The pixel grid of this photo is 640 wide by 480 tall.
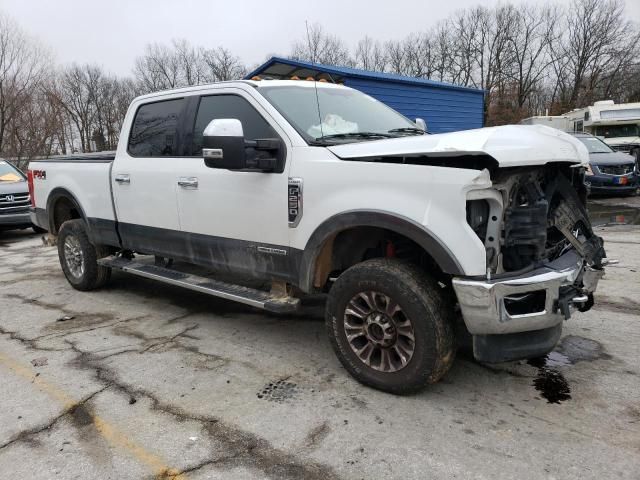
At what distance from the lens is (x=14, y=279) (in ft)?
22.3

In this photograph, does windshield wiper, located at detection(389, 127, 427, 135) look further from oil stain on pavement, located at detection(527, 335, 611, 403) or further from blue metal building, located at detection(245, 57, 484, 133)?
blue metal building, located at detection(245, 57, 484, 133)

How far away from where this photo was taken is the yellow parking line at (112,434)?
2.55 m

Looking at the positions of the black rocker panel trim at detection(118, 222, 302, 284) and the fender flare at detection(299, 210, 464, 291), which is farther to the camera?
the black rocker panel trim at detection(118, 222, 302, 284)

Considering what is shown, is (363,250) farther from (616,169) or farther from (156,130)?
(616,169)

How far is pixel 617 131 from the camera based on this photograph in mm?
20109

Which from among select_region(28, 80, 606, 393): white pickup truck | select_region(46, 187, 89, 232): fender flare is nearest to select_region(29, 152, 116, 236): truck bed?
select_region(46, 187, 89, 232): fender flare

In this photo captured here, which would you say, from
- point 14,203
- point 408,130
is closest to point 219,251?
point 408,130

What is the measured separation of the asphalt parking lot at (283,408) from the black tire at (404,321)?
147 mm

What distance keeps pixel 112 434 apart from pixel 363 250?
198 cm

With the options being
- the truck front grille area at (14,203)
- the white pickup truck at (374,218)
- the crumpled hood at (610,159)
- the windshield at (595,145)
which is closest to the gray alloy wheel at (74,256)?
the white pickup truck at (374,218)

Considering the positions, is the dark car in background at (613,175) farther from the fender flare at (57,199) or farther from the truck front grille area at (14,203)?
the truck front grille area at (14,203)

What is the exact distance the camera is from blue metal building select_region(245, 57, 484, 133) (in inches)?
462

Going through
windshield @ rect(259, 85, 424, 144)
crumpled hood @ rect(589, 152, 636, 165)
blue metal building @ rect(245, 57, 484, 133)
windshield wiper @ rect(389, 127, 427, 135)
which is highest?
blue metal building @ rect(245, 57, 484, 133)

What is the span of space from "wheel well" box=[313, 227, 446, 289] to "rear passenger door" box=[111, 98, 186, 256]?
5.17 ft
